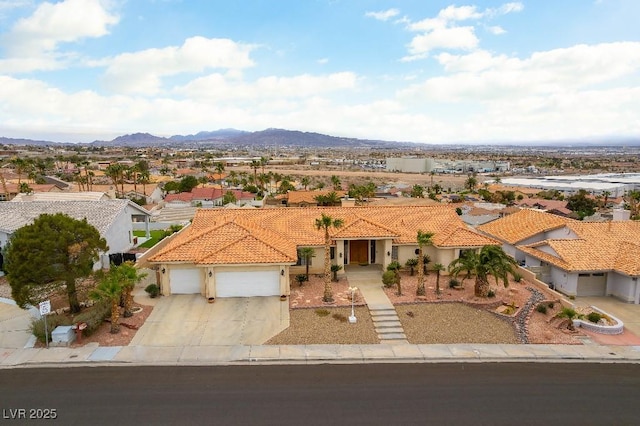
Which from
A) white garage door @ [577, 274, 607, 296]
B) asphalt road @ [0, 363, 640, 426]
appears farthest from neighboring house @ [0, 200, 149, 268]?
white garage door @ [577, 274, 607, 296]

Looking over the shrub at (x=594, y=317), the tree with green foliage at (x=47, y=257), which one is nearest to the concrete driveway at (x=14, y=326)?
the tree with green foliage at (x=47, y=257)

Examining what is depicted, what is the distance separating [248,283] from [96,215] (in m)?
16.8

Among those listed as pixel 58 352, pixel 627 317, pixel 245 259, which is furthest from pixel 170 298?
pixel 627 317

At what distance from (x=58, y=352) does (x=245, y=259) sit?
375 inches

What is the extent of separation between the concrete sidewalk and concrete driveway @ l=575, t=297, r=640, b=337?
10.7 feet

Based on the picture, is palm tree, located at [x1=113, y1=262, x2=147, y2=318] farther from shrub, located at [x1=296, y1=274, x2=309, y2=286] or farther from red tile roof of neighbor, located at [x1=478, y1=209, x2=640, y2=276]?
red tile roof of neighbor, located at [x1=478, y1=209, x2=640, y2=276]

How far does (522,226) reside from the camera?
1393 inches

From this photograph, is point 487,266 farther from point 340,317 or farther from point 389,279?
point 340,317

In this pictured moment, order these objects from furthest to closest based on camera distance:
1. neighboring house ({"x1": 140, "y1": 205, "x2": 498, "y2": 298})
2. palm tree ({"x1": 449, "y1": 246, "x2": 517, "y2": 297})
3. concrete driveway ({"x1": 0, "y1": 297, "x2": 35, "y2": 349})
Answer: neighboring house ({"x1": 140, "y1": 205, "x2": 498, "y2": 298}), palm tree ({"x1": 449, "y1": 246, "x2": 517, "y2": 297}), concrete driveway ({"x1": 0, "y1": 297, "x2": 35, "y2": 349})

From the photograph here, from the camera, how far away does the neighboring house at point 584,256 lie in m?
25.8

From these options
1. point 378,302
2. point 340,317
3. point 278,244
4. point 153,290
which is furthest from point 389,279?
point 153,290

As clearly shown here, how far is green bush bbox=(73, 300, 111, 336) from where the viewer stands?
65.0 feet

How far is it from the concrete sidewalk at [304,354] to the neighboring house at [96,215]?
14.3 metres

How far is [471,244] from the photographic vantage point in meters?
28.2
